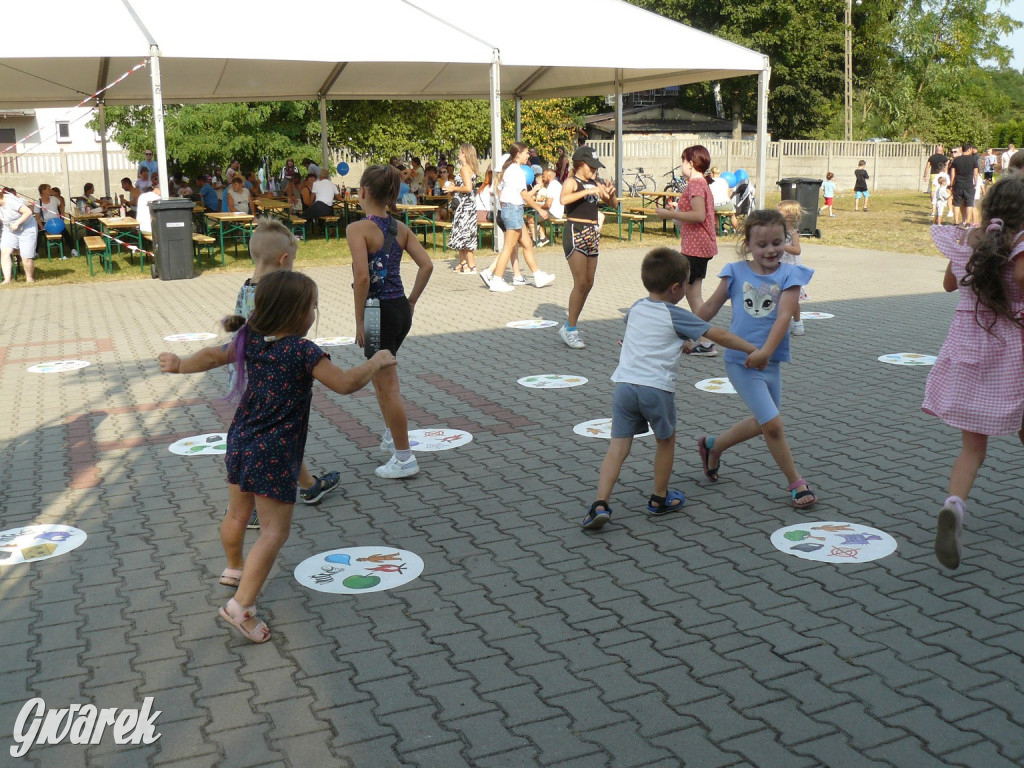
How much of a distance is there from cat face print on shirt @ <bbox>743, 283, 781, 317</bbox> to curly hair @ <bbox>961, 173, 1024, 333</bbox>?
913 mm

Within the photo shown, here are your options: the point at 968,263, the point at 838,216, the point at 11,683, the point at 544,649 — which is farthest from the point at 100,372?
the point at 838,216

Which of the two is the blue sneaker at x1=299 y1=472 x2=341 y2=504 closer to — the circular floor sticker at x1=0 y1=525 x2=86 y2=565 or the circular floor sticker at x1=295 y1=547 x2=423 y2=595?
the circular floor sticker at x1=295 y1=547 x2=423 y2=595

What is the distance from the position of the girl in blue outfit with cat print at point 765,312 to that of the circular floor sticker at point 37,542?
10.7 feet

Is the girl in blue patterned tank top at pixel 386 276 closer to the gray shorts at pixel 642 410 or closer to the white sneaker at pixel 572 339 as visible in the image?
the gray shorts at pixel 642 410

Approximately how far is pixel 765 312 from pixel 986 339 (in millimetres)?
1020

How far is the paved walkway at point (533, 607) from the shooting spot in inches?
121

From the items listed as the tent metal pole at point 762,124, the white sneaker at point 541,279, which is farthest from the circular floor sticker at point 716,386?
the tent metal pole at point 762,124

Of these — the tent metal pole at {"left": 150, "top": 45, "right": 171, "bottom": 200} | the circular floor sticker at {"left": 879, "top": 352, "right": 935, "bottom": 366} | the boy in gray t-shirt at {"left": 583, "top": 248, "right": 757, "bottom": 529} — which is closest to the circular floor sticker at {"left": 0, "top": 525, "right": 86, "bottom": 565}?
the boy in gray t-shirt at {"left": 583, "top": 248, "right": 757, "bottom": 529}

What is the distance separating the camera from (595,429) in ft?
21.6

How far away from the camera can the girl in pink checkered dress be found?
4160 millimetres

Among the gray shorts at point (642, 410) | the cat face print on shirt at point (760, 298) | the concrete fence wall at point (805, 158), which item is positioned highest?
the concrete fence wall at point (805, 158)

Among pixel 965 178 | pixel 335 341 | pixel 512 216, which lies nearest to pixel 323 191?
pixel 512 216

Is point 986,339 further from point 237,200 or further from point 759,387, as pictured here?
point 237,200

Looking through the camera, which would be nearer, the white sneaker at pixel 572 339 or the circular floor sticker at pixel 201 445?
the circular floor sticker at pixel 201 445
